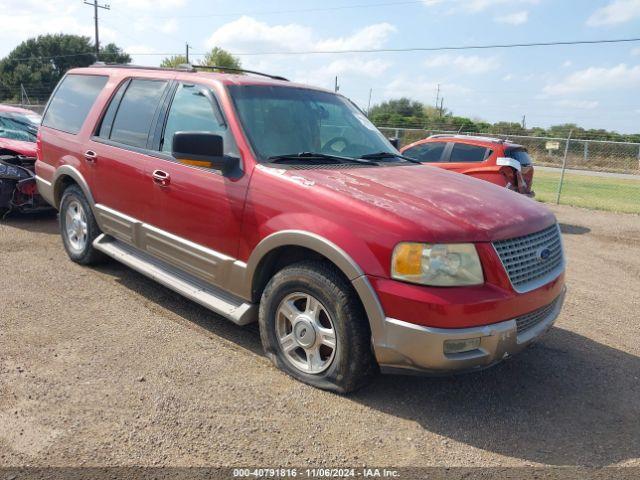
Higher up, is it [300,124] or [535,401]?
[300,124]

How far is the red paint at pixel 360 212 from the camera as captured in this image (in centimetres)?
299

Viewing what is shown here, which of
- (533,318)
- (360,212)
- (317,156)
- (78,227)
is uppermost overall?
(317,156)

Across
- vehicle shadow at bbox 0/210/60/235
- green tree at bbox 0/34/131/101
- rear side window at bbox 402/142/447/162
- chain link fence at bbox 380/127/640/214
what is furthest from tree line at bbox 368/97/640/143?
green tree at bbox 0/34/131/101

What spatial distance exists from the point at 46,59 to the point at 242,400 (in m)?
75.2

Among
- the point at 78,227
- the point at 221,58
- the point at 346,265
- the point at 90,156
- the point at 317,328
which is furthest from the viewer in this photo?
the point at 221,58

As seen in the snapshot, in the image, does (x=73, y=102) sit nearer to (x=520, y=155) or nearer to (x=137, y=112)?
(x=137, y=112)

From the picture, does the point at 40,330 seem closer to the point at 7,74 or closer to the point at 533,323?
the point at 533,323

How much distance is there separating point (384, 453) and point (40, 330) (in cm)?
281

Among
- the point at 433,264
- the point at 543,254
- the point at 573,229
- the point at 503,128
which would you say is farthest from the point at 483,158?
the point at 503,128

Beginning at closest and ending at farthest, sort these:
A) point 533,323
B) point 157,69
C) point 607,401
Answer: point 533,323 < point 607,401 < point 157,69

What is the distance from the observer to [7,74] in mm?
63688

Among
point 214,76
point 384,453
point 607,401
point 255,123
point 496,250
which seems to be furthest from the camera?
point 214,76

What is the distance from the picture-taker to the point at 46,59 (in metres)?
66.6

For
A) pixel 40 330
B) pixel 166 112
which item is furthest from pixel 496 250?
pixel 40 330
